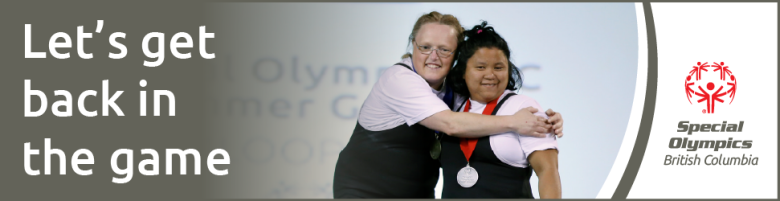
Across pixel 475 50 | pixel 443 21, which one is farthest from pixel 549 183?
pixel 443 21

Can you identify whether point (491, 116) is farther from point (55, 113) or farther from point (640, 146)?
point (55, 113)

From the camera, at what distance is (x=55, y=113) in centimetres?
369

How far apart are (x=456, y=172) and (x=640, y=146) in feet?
5.72

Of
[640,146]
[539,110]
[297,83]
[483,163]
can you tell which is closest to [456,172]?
[483,163]

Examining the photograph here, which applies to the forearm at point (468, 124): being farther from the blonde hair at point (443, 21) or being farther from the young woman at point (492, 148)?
the blonde hair at point (443, 21)

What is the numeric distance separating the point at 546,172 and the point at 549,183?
0.05 metres

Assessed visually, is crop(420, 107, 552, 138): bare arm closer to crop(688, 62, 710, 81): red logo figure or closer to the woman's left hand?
the woman's left hand

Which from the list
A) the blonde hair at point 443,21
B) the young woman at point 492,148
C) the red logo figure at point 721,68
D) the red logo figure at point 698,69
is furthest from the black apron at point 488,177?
the red logo figure at point 721,68

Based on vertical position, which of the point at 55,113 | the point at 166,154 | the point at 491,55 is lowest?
the point at 166,154

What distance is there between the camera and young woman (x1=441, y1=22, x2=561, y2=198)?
2500 mm

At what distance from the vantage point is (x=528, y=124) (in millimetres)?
2455

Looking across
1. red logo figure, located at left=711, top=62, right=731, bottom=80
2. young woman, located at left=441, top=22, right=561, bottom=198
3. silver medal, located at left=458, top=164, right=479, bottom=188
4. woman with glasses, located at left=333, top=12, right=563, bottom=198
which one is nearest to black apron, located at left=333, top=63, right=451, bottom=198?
woman with glasses, located at left=333, top=12, right=563, bottom=198

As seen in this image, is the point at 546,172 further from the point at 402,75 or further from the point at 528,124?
the point at 402,75

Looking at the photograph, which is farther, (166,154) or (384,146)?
(166,154)
